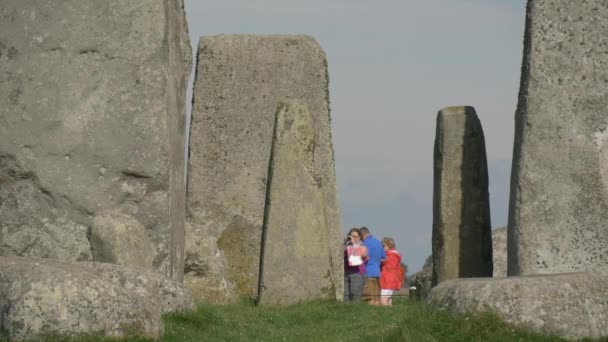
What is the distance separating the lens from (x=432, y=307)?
13.2m

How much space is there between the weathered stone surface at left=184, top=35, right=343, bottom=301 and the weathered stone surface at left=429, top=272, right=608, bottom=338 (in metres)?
11.2

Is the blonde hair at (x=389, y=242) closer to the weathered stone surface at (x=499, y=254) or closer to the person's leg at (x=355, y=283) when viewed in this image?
the person's leg at (x=355, y=283)

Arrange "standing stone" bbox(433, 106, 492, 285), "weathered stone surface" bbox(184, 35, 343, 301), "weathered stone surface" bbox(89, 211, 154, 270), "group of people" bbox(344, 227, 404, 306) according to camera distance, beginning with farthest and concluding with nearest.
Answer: "weathered stone surface" bbox(184, 35, 343, 301)
"group of people" bbox(344, 227, 404, 306)
"standing stone" bbox(433, 106, 492, 285)
"weathered stone surface" bbox(89, 211, 154, 270)

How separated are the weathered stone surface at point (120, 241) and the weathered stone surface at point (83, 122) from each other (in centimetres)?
15

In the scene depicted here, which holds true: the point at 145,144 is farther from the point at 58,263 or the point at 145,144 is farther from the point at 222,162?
the point at 222,162

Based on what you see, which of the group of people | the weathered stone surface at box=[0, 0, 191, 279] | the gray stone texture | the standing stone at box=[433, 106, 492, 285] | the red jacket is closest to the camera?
the weathered stone surface at box=[0, 0, 191, 279]

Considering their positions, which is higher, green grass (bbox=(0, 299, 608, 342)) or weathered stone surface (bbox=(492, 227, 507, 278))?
weathered stone surface (bbox=(492, 227, 507, 278))

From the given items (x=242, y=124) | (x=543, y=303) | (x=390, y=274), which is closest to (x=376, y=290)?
(x=390, y=274)

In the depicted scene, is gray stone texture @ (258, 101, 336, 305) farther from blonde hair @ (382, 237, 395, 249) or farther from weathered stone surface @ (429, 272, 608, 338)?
weathered stone surface @ (429, 272, 608, 338)

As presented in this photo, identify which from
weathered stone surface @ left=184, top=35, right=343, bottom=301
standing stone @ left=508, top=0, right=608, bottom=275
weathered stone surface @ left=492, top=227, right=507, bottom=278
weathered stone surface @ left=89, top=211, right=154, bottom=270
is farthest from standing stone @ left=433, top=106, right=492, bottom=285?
weathered stone surface @ left=89, top=211, right=154, bottom=270

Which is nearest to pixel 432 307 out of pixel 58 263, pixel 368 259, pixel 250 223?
pixel 58 263

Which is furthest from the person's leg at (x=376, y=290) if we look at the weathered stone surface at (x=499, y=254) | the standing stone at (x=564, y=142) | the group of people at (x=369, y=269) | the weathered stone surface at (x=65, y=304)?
the weathered stone surface at (x=65, y=304)

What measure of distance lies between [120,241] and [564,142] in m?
4.22

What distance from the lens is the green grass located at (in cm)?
1255
